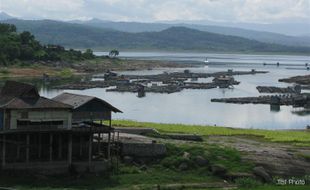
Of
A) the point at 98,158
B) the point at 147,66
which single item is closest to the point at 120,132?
the point at 98,158

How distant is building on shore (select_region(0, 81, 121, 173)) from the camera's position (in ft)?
117

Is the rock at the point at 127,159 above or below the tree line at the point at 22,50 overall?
below

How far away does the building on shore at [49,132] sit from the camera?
35750mm

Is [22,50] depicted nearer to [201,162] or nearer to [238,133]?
[238,133]

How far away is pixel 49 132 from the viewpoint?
120 ft

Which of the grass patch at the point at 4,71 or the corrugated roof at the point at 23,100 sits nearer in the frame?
the corrugated roof at the point at 23,100

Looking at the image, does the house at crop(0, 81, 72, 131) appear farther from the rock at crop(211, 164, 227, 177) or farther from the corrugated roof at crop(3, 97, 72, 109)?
the rock at crop(211, 164, 227, 177)

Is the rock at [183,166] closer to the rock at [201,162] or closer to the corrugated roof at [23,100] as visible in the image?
the rock at [201,162]

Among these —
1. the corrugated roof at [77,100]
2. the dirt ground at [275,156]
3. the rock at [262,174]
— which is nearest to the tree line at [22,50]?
the corrugated roof at [77,100]

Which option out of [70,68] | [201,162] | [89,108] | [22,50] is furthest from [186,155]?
[70,68]

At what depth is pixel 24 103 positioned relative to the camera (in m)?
36.2

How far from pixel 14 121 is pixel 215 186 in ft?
38.4

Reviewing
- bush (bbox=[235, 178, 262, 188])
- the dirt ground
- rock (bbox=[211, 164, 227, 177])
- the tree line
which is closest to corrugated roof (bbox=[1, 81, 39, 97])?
rock (bbox=[211, 164, 227, 177])

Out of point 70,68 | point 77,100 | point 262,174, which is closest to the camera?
point 262,174
